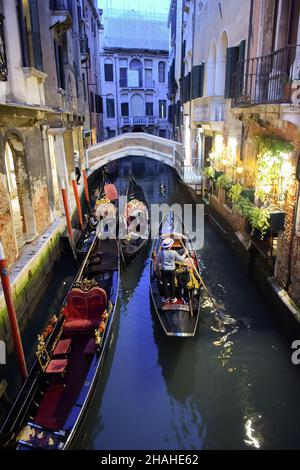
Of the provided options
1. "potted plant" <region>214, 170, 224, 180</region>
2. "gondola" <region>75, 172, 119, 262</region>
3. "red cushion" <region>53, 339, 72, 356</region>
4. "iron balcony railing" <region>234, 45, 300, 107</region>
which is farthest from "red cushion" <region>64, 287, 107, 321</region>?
"potted plant" <region>214, 170, 224, 180</region>

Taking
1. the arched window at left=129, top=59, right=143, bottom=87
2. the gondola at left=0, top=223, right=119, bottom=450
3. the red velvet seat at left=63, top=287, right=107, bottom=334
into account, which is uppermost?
the arched window at left=129, top=59, right=143, bottom=87

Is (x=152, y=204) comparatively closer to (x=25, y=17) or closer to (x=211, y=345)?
(x=25, y=17)

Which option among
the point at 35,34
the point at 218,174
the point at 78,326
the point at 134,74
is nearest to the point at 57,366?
the point at 78,326

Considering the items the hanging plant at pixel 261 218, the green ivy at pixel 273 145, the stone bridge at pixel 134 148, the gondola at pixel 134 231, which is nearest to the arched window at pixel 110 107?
the stone bridge at pixel 134 148

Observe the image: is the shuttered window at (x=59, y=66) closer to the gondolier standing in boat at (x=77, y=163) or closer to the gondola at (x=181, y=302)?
the gondolier standing in boat at (x=77, y=163)

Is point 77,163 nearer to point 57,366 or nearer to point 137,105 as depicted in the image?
point 57,366

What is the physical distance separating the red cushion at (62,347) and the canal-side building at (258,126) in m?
2.77

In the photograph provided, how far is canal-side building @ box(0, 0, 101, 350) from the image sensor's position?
5.11 metres

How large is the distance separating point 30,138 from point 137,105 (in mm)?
17715

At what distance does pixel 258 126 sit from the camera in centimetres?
579

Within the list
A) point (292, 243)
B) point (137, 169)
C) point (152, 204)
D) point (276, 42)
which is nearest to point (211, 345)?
point (292, 243)

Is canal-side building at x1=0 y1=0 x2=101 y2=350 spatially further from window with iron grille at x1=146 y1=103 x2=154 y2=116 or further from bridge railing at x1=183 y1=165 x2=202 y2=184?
window with iron grille at x1=146 y1=103 x2=154 y2=116

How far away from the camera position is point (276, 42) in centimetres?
491

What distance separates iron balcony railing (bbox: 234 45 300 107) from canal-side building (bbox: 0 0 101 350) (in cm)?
316
